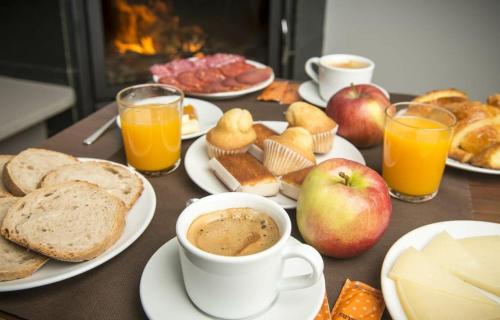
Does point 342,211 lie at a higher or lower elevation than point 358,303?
higher

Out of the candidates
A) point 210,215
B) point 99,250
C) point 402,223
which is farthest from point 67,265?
point 402,223

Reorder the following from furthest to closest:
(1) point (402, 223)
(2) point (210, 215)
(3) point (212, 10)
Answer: (3) point (212, 10) → (1) point (402, 223) → (2) point (210, 215)

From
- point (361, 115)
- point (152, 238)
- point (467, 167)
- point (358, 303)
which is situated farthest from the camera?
point (361, 115)

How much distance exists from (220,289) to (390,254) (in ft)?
1.04

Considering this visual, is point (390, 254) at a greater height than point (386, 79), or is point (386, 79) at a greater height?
point (390, 254)

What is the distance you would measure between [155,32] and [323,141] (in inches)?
69.9

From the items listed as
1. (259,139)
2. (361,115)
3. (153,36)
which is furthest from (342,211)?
(153,36)

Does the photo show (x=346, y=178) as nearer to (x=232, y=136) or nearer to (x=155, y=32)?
(x=232, y=136)

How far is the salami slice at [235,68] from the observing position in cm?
172

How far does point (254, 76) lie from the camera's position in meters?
1.65

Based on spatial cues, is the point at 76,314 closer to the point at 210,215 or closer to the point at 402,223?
the point at 210,215

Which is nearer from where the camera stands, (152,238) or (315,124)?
(152,238)

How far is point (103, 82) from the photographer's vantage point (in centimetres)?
231

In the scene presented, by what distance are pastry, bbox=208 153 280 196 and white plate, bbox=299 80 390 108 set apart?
0.53m
